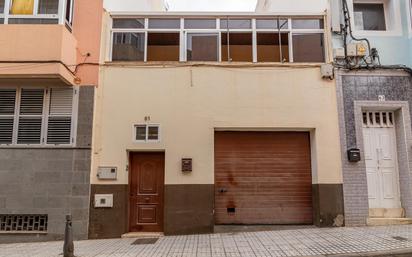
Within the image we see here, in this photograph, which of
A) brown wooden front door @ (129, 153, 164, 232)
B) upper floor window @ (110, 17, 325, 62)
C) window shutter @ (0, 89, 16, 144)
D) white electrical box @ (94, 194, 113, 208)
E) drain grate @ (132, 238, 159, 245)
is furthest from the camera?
upper floor window @ (110, 17, 325, 62)

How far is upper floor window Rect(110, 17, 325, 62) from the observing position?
10.3 metres

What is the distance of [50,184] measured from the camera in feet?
31.1

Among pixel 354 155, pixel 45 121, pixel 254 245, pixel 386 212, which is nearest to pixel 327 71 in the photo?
pixel 354 155

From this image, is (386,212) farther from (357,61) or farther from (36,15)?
(36,15)

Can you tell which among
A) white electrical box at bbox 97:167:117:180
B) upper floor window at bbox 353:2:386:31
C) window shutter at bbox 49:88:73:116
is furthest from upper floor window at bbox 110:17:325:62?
white electrical box at bbox 97:167:117:180

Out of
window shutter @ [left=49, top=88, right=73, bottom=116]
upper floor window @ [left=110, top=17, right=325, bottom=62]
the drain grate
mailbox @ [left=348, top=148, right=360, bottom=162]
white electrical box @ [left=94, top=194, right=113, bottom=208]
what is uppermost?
upper floor window @ [left=110, top=17, right=325, bottom=62]

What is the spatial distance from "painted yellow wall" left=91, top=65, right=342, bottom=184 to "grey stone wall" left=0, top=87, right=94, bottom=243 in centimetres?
42

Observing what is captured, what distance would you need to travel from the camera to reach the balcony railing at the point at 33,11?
30.9 ft

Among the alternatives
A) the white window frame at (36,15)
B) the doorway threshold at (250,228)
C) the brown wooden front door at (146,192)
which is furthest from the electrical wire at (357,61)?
the white window frame at (36,15)

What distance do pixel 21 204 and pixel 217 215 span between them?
5.08 metres

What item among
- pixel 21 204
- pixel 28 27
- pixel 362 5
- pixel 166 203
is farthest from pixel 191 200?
pixel 362 5

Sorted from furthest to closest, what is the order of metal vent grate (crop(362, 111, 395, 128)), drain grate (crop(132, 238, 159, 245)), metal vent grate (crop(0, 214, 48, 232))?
metal vent grate (crop(362, 111, 395, 128)), metal vent grate (crop(0, 214, 48, 232)), drain grate (crop(132, 238, 159, 245))

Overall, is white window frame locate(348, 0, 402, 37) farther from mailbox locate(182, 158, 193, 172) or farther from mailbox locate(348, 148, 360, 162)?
mailbox locate(182, 158, 193, 172)

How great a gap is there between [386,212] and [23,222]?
9.53 meters
